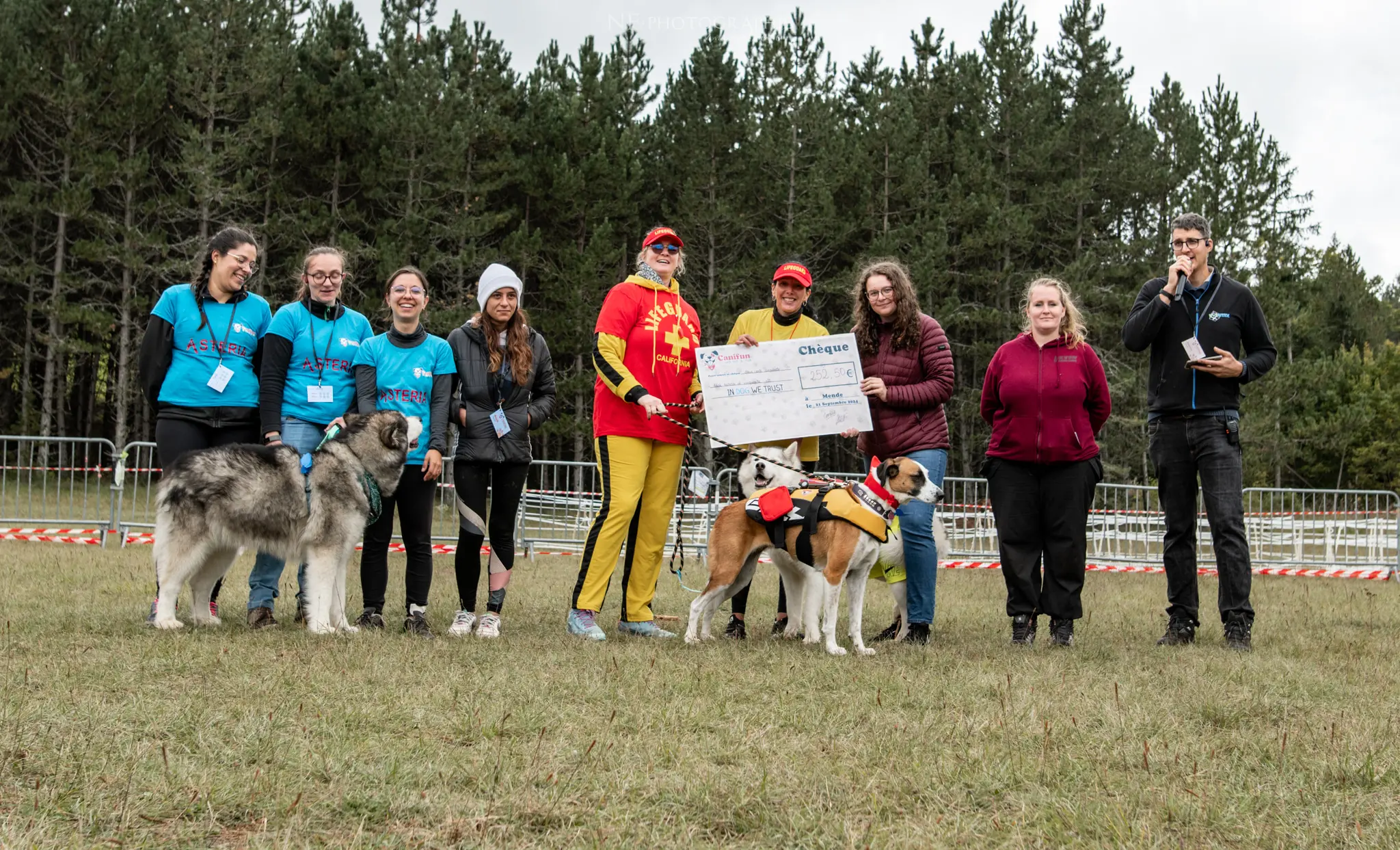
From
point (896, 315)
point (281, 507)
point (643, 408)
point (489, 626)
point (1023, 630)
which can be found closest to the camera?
point (281, 507)

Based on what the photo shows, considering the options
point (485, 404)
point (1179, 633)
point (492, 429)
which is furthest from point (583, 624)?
point (1179, 633)

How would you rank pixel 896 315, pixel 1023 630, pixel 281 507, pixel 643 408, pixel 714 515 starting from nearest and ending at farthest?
pixel 281 507 → pixel 643 408 → pixel 1023 630 → pixel 896 315 → pixel 714 515

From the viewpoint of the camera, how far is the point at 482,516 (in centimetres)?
601

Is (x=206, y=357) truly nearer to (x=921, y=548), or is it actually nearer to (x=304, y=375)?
(x=304, y=375)

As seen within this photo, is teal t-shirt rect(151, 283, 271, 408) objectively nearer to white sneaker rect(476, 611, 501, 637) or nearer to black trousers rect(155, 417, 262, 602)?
black trousers rect(155, 417, 262, 602)

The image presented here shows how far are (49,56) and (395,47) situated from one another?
8.17 meters

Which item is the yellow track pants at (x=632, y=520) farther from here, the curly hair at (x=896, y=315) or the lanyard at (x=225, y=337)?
the lanyard at (x=225, y=337)

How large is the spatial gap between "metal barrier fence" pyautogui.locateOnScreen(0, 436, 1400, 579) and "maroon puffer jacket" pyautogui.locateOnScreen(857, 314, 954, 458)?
6.50 meters

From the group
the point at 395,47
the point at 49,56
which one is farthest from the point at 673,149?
the point at 49,56

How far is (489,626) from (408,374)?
1.55 meters

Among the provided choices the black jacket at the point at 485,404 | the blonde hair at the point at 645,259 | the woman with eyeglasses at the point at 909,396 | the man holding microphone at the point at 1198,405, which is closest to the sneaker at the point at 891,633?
the woman with eyeglasses at the point at 909,396

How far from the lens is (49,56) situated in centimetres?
2516

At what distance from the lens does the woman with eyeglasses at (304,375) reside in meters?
5.99

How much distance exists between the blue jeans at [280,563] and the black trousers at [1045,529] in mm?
4094
